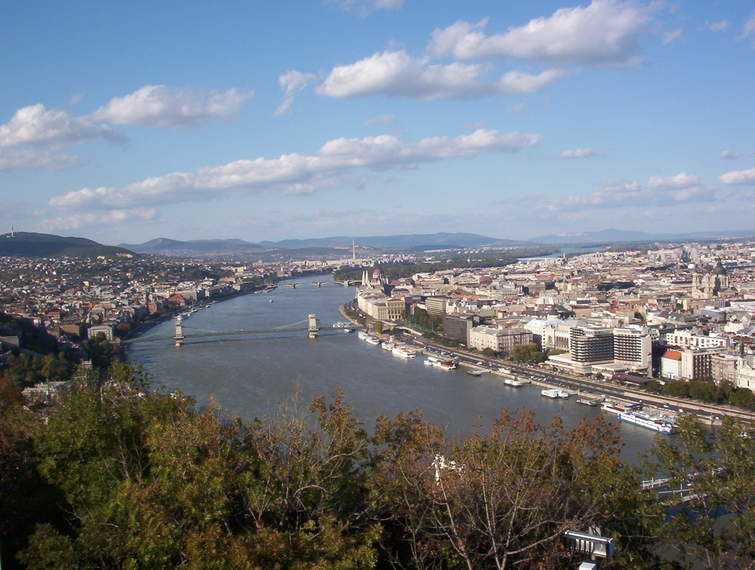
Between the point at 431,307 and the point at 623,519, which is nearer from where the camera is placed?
the point at 623,519

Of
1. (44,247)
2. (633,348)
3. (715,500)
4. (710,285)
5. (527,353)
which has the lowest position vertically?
(527,353)

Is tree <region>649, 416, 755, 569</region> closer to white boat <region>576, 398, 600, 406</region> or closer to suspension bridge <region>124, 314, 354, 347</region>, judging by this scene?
white boat <region>576, 398, 600, 406</region>

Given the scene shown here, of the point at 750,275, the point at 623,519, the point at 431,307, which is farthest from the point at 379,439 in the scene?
the point at 750,275

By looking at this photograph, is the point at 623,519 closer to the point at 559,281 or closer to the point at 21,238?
the point at 559,281

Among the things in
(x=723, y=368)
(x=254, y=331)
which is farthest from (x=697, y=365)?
(x=254, y=331)

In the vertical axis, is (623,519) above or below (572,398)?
above

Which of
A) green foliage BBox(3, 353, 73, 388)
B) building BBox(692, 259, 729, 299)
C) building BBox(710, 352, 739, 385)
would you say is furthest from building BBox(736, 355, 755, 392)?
building BBox(692, 259, 729, 299)

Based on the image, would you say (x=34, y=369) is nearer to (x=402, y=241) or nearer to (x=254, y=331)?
(x=254, y=331)
